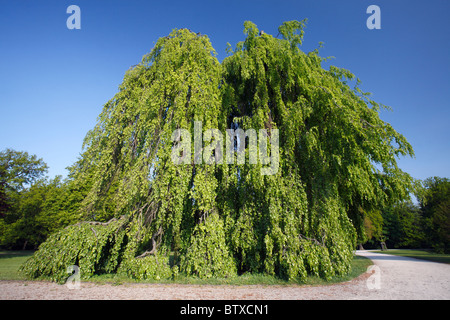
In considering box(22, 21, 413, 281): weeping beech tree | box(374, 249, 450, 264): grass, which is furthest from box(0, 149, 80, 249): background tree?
box(374, 249, 450, 264): grass

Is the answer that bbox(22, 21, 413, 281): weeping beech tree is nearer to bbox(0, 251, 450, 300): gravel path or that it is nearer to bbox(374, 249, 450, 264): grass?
bbox(0, 251, 450, 300): gravel path

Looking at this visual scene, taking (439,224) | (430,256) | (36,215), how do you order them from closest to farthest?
1. (439,224)
2. (430,256)
3. (36,215)

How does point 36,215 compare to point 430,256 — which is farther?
point 36,215

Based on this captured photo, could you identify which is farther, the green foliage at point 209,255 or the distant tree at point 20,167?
the distant tree at point 20,167

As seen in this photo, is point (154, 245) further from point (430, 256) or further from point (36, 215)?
point (430, 256)

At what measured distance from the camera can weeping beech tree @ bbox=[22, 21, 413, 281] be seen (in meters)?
5.30

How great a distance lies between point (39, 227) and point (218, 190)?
1776cm

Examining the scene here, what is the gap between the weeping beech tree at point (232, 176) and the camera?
17.4 feet

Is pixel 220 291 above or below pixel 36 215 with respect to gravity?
below

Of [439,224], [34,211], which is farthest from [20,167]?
[439,224]

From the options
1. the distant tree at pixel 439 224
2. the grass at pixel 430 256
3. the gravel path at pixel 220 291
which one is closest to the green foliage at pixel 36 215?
the gravel path at pixel 220 291

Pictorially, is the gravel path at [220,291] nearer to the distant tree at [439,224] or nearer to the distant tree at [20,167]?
the distant tree at [439,224]

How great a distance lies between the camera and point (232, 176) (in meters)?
5.84
